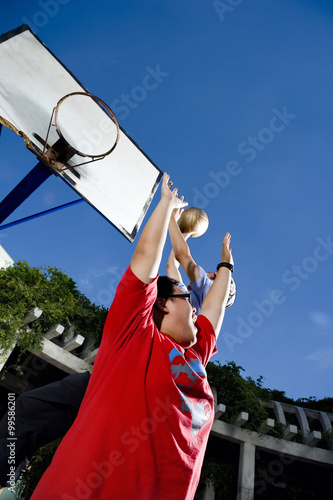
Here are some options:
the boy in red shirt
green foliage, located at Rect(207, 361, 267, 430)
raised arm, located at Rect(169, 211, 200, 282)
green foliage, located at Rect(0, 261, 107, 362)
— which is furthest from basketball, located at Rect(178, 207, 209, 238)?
green foliage, located at Rect(207, 361, 267, 430)

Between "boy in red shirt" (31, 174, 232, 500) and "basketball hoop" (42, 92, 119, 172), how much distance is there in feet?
8.25

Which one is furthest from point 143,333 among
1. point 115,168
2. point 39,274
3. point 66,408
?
point 39,274

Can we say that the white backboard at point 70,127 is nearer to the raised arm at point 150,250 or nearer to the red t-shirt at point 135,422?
the raised arm at point 150,250

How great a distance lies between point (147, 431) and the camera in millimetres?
1113

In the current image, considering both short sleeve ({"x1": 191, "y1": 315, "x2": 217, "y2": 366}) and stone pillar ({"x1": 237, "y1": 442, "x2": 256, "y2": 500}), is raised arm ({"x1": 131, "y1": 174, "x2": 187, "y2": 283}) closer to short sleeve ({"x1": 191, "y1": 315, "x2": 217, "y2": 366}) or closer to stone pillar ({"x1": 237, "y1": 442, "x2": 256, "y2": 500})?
short sleeve ({"x1": 191, "y1": 315, "x2": 217, "y2": 366})

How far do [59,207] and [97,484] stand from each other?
3.52 m

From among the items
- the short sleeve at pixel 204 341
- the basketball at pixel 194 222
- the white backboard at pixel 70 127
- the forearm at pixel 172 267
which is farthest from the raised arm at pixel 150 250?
→ the white backboard at pixel 70 127

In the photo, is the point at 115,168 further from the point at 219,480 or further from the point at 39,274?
the point at 219,480

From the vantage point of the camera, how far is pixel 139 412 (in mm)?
1137

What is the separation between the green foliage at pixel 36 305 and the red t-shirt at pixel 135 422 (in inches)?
197

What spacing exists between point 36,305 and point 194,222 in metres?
4.08

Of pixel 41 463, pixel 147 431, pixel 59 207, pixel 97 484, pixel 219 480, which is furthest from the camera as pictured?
pixel 219 480

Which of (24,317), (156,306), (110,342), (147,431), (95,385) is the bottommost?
(147,431)

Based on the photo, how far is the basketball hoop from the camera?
366 centimetres
